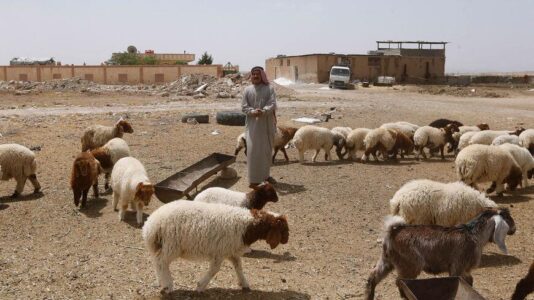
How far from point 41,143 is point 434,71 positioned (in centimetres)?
4848

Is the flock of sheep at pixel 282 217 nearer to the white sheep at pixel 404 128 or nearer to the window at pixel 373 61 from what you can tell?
the white sheep at pixel 404 128

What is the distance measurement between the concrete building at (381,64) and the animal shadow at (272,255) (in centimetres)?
4552

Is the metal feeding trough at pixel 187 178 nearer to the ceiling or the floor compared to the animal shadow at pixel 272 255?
nearer to the ceiling

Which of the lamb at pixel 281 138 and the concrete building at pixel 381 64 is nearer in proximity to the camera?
the lamb at pixel 281 138

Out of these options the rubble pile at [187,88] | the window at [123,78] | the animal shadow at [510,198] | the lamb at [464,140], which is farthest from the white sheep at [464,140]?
the window at [123,78]

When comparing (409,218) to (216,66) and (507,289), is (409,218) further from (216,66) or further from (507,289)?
(216,66)

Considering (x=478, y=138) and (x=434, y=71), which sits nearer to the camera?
(x=478, y=138)

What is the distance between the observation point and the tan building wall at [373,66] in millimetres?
51625

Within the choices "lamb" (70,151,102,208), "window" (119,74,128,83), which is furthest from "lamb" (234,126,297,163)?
"window" (119,74,128,83)

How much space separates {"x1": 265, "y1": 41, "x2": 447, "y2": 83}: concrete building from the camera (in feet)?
169

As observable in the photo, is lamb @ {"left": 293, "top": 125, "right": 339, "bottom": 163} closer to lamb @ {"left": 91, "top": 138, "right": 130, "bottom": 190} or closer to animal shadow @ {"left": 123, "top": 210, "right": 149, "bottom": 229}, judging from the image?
lamb @ {"left": 91, "top": 138, "right": 130, "bottom": 190}

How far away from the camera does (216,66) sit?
2068 inches

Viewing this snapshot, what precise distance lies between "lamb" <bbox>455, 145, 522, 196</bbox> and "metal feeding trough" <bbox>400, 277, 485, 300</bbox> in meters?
5.15

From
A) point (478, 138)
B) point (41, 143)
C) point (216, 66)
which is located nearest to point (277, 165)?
point (478, 138)
